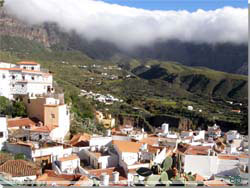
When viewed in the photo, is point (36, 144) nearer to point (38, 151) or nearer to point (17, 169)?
point (38, 151)

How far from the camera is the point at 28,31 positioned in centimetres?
2805

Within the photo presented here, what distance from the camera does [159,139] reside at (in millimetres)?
8609

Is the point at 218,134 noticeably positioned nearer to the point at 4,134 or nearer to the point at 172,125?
the point at 172,125

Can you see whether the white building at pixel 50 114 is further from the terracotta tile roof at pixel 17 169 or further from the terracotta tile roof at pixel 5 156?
the terracotta tile roof at pixel 17 169

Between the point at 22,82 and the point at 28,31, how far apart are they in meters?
21.3

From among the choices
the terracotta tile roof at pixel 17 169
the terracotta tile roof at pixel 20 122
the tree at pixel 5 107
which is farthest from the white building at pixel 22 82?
the terracotta tile roof at pixel 17 169

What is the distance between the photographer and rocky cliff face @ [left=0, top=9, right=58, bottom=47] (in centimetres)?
2418

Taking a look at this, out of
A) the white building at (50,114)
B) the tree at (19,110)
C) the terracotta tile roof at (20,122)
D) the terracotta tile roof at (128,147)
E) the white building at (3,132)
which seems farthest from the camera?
the tree at (19,110)

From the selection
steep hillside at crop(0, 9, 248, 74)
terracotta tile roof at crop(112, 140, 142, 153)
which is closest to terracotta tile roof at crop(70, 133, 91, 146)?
terracotta tile roof at crop(112, 140, 142, 153)

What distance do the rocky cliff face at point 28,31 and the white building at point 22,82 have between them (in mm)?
15648

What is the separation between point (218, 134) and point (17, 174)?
10685 millimetres

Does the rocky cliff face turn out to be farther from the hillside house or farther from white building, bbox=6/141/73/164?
the hillside house

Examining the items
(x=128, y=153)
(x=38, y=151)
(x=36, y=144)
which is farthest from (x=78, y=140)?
(x=38, y=151)

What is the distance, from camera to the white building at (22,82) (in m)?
7.99
